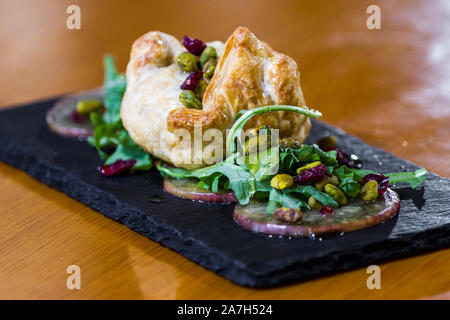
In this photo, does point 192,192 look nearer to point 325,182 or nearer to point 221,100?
point 221,100

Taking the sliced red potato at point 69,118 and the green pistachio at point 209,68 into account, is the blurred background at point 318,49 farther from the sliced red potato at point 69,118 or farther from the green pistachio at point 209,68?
the green pistachio at point 209,68

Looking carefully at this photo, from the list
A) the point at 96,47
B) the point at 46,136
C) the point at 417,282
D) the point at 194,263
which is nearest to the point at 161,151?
the point at 194,263

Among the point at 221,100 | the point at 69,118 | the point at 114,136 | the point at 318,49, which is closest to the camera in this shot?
the point at 221,100

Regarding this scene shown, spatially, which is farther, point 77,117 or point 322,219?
point 77,117

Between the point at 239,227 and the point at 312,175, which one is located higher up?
the point at 312,175

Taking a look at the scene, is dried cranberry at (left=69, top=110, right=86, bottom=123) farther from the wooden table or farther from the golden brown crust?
the golden brown crust

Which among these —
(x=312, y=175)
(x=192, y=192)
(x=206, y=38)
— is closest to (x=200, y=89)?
(x=192, y=192)
